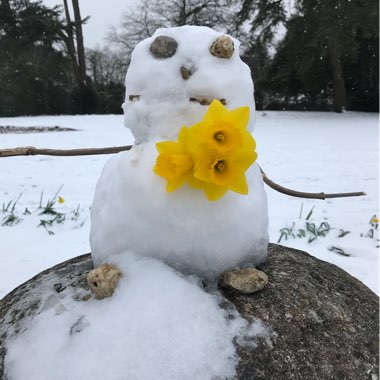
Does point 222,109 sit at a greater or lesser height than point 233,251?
greater

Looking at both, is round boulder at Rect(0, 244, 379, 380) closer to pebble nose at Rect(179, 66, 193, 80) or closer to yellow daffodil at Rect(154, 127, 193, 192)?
→ yellow daffodil at Rect(154, 127, 193, 192)

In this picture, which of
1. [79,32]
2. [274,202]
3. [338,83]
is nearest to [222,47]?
[274,202]

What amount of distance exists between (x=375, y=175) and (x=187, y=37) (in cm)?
354

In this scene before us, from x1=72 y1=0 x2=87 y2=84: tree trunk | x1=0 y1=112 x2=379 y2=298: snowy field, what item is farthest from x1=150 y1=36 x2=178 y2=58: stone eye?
x1=72 y1=0 x2=87 y2=84: tree trunk

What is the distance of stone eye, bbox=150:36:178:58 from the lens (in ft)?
2.48

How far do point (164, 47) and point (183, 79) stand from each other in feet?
0.25

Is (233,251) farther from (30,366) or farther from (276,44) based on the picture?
(276,44)

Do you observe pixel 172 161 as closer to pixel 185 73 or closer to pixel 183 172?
pixel 183 172

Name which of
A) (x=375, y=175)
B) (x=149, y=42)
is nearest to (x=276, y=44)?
(x=375, y=175)

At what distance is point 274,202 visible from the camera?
290 cm

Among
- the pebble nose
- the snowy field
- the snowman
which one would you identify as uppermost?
the pebble nose

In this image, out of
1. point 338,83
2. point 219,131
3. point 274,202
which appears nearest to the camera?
point 219,131

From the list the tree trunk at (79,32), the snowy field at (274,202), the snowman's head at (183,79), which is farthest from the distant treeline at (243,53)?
the snowman's head at (183,79)

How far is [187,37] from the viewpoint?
0.76 meters
